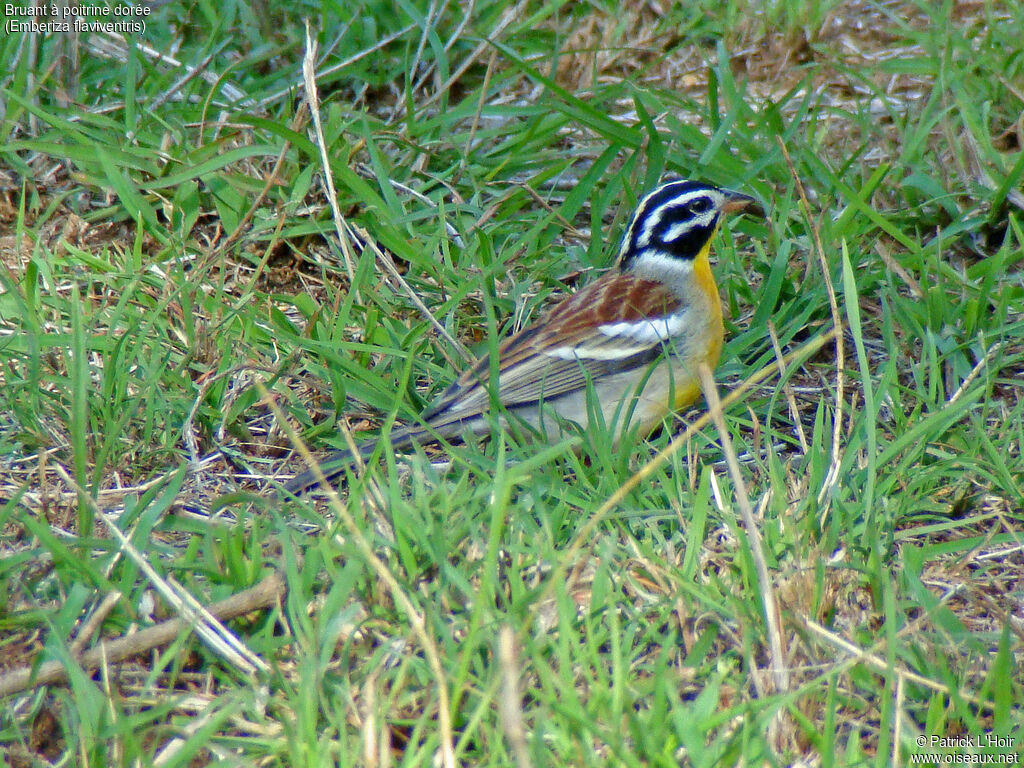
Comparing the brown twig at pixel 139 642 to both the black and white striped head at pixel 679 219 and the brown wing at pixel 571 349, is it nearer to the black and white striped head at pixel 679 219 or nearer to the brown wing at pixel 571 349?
the brown wing at pixel 571 349

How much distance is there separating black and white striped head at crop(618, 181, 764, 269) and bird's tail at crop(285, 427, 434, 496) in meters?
1.48

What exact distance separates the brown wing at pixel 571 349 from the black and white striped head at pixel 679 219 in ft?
0.63

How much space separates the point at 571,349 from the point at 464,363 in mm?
460

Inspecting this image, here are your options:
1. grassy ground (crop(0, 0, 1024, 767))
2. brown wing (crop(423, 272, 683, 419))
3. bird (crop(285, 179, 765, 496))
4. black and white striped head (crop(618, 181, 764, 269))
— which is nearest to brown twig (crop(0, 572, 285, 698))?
grassy ground (crop(0, 0, 1024, 767))

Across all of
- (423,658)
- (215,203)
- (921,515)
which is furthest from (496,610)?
(215,203)

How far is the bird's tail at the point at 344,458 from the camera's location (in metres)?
3.87

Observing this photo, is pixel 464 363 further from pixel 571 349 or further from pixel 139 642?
pixel 139 642

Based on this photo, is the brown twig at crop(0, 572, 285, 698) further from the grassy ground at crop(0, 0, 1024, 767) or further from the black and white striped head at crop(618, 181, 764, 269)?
the black and white striped head at crop(618, 181, 764, 269)

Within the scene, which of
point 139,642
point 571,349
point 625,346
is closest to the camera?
point 139,642

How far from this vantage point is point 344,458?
155 inches

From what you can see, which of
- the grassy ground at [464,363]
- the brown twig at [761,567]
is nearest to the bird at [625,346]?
the grassy ground at [464,363]

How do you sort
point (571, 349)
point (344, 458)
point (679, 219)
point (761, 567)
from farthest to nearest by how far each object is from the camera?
point (679, 219)
point (571, 349)
point (344, 458)
point (761, 567)

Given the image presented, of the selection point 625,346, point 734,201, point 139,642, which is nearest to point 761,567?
point 139,642

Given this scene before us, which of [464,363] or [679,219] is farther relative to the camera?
[679,219]
